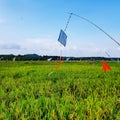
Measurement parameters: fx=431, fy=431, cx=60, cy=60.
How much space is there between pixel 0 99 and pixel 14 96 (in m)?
0.32

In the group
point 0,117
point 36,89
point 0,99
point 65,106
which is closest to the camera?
point 0,117

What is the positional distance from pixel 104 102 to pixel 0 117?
74.1 inches

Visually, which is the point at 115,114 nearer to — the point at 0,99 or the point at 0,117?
the point at 0,117

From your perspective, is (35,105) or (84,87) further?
(84,87)

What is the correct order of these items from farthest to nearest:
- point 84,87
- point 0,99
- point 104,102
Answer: point 84,87
point 0,99
point 104,102

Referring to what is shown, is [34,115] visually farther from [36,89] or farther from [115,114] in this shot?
[36,89]

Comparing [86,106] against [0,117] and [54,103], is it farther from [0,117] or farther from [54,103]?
[0,117]

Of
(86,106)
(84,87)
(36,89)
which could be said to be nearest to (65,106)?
(86,106)

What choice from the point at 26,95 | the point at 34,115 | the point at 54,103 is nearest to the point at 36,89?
the point at 26,95

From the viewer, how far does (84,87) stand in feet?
35.2

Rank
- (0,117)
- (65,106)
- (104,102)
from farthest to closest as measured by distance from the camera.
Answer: (104,102), (65,106), (0,117)

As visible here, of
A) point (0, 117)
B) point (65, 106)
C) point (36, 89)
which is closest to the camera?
point (0, 117)

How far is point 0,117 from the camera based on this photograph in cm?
609

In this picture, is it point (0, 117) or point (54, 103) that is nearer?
point (0, 117)
